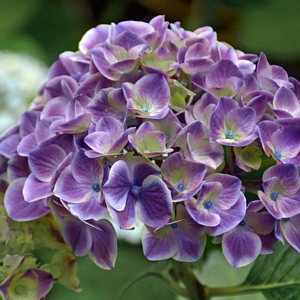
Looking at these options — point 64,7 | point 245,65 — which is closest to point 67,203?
point 245,65

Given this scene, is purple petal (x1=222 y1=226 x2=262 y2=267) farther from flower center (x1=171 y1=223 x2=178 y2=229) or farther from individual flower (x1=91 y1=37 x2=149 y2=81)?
individual flower (x1=91 y1=37 x2=149 y2=81)

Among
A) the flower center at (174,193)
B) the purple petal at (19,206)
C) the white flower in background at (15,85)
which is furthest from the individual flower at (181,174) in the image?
the white flower in background at (15,85)

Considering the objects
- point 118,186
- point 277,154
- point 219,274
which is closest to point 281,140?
point 277,154

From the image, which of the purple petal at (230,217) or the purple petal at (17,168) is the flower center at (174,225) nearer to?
the purple petal at (230,217)

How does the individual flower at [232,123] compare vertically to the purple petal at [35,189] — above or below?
above

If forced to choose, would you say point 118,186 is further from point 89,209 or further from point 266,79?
point 266,79

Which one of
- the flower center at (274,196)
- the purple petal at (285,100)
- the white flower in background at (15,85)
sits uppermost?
the purple petal at (285,100)

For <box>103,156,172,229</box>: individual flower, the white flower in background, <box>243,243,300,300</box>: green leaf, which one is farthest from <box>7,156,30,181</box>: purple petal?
the white flower in background
